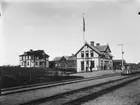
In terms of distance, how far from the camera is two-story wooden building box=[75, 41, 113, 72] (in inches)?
1756

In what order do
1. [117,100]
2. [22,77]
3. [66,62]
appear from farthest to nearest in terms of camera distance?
[66,62], [22,77], [117,100]

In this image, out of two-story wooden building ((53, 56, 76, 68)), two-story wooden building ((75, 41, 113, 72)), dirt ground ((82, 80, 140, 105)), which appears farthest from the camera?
two-story wooden building ((53, 56, 76, 68))

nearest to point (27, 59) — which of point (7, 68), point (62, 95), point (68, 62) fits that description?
point (68, 62)

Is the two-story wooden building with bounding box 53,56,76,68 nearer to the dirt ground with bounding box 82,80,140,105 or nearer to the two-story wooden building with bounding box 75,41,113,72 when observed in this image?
the two-story wooden building with bounding box 75,41,113,72

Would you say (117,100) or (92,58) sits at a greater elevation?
(92,58)

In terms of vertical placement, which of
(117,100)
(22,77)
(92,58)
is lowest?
(117,100)

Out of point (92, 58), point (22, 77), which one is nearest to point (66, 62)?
point (92, 58)

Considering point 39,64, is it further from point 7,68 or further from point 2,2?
point 2,2

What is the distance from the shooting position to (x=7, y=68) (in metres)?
26.0

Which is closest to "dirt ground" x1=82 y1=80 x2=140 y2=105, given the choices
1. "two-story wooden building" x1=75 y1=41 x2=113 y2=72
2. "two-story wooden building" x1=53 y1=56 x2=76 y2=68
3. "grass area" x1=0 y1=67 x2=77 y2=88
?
"grass area" x1=0 y1=67 x2=77 y2=88

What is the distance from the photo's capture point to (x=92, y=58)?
45438mm

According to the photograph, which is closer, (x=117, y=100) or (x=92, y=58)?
(x=117, y=100)

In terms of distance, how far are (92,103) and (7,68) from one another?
2095cm

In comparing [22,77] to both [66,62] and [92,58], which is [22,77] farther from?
[66,62]
